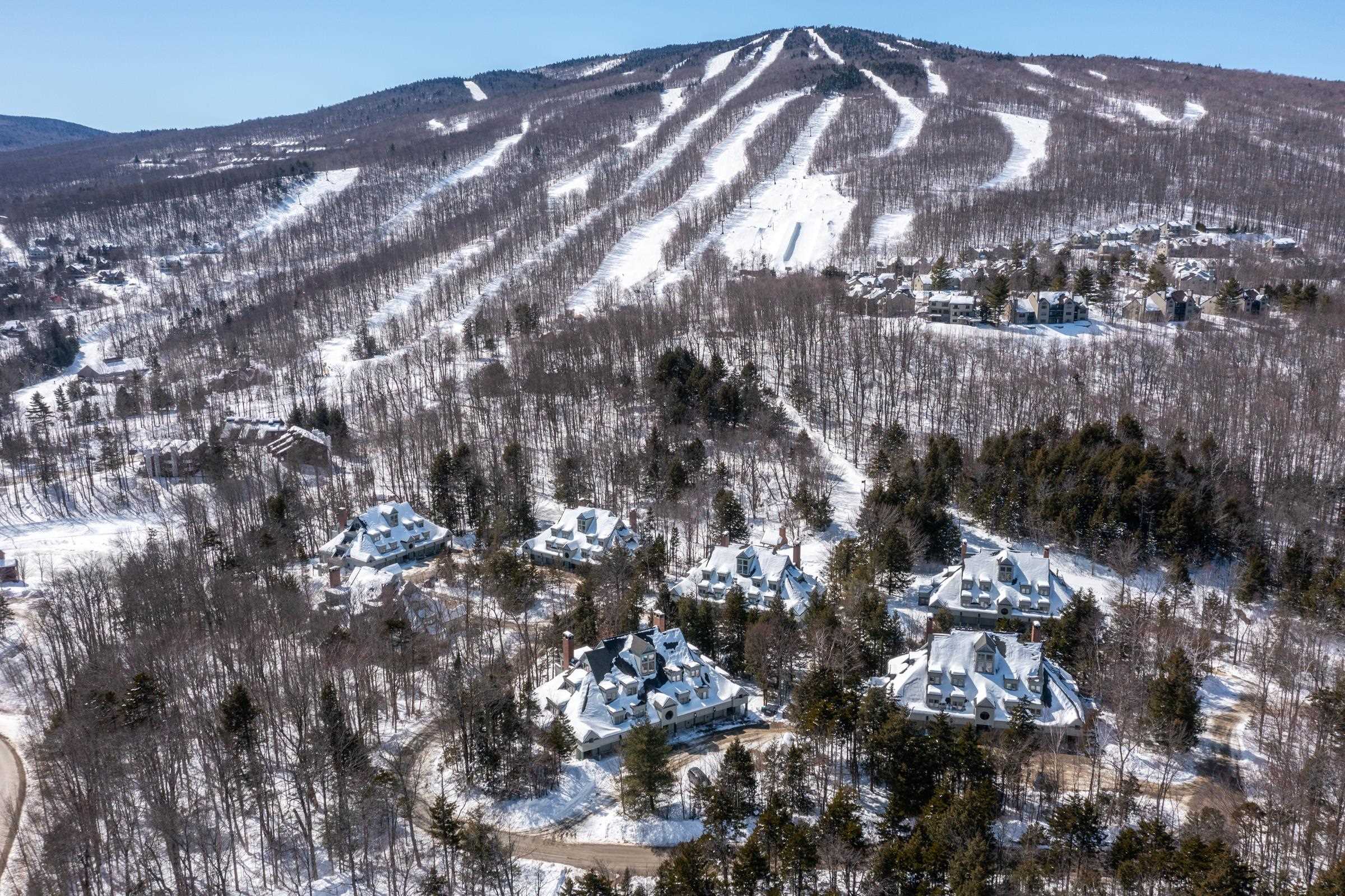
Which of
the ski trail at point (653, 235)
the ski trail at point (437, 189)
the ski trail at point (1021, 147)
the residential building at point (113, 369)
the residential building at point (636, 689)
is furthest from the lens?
the ski trail at point (437, 189)

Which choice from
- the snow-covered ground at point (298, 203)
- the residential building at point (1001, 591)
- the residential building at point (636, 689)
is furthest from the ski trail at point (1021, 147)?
the snow-covered ground at point (298, 203)

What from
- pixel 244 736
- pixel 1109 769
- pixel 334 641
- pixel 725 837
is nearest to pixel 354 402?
pixel 334 641

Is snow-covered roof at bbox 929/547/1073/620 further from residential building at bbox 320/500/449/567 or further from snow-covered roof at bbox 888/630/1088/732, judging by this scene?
residential building at bbox 320/500/449/567

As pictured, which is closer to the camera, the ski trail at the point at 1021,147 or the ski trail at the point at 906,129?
the ski trail at the point at 1021,147

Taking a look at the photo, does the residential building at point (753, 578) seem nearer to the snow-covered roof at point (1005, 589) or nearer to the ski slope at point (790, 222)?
the snow-covered roof at point (1005, 589)

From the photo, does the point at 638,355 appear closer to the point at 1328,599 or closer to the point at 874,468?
the point at 874,468

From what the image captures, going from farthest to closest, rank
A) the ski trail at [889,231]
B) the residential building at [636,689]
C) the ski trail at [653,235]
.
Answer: the ski trail at [653,235], the ski trail at [889,231], the residential building at [636,689]

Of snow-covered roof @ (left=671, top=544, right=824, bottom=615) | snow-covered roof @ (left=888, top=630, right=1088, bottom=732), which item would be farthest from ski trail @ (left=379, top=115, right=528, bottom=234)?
snow-covered roof @ (left=888, top=630, right=1088, bottom=732)

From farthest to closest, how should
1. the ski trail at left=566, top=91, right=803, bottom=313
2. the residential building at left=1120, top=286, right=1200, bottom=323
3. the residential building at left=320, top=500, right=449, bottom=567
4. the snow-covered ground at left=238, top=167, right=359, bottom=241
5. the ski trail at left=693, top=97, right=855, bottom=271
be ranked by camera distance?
the snow-covered ground at left=238, top=167, right=359, bottom=241 < the ski trail at left=693, top=97, right=855, bottom=271 < the ski trail at left=566, top=91, right=803, bottom=313 < the residential building at left=1120, top=286, right=1200, bottom=323 < the residential building at left=320, top=500, right=449, bottom=567
